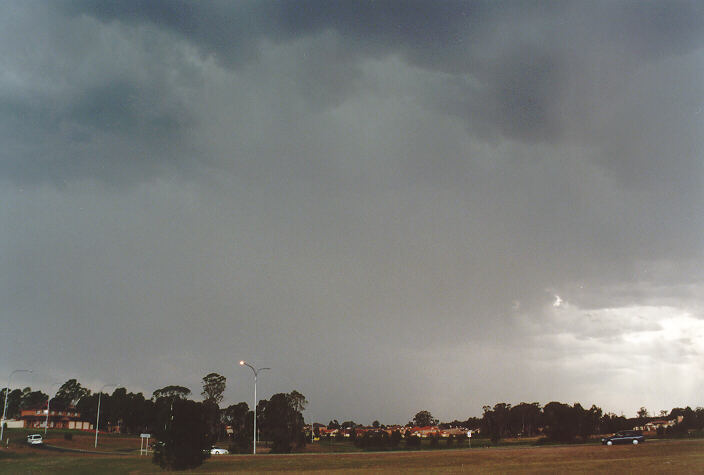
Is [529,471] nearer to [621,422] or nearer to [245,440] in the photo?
[245,440]

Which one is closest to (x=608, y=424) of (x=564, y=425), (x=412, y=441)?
(x=564, y=425)

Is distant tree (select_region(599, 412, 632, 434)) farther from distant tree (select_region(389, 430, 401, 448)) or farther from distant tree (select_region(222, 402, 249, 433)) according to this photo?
distant tree (select_region(222, 402, 249, 433))

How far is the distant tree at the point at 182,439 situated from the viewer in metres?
44.5

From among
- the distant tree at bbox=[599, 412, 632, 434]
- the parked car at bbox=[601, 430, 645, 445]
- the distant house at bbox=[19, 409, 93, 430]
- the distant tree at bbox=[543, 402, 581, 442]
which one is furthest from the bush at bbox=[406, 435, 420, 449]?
the distant house at bbox=[19, 409, 93, 430]

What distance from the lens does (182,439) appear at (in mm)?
44625

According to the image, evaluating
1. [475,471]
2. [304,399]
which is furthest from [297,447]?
[475,471]

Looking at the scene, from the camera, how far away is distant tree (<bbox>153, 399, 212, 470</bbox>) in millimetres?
44531

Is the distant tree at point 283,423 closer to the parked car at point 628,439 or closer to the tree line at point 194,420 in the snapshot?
the tree line at point 194,420

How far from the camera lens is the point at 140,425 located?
166125mm

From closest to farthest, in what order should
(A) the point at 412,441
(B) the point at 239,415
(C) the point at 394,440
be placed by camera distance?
(C) the point at 394,440
(A) the point at 412,441
(B) the point at 239,415

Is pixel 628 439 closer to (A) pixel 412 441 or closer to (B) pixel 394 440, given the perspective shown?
(A) pixel 412 441

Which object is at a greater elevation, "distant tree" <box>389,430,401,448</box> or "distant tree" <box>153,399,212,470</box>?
"distant tree" <box>153,399,212,470</box>

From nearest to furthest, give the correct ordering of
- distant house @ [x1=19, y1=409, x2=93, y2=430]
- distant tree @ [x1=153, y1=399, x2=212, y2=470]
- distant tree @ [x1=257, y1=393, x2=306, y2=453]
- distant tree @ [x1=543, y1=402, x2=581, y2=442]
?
distant tree @ [x1=153, y1=399, x2=212, y2=470] < distant tree @ [x1=257, y1=393, x2=306, y2=453] < distant tree @ [x1=543, y1=402, x2=581, y2=442] < distant house @ [x1=19, y1=409, x2=93, y2=430]

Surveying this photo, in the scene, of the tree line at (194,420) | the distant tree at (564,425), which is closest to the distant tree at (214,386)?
the tree line at (194,420)
